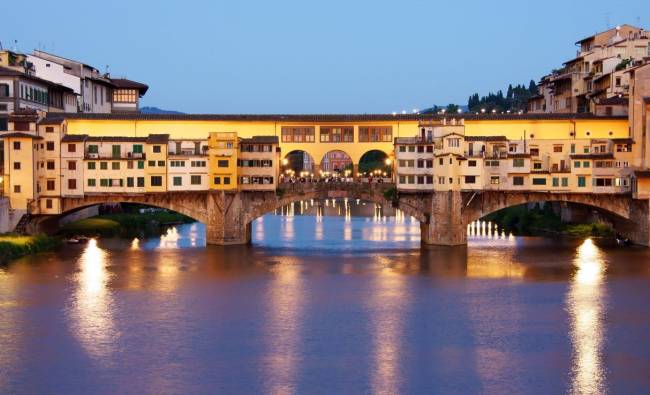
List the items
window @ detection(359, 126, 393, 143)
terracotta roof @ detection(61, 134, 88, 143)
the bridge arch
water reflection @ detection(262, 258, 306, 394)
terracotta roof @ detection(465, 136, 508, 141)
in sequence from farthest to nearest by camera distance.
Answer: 1. the bridge arch
2. window @ detection(359, 126, 393, 143)
3. terracotta roof @ detection(465, 136, 508, 141)
4. terracotta roof @ detection(61, 134, 88, 143)
5. water reflection @ detection(262, 258, 306, 394)

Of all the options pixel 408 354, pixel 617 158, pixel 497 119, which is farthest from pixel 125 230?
pixel 408 354

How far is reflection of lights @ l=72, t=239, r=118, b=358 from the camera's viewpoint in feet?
89.7

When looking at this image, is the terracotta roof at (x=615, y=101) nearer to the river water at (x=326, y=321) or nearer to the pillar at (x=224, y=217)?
the river water at (x=326, y=321)

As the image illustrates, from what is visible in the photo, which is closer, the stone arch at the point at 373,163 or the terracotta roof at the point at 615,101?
the terracotta roof at the point at 615,101

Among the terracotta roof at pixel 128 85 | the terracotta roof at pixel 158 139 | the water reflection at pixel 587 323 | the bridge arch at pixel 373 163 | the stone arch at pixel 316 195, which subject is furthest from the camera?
the bridge arch at pixel 373 163

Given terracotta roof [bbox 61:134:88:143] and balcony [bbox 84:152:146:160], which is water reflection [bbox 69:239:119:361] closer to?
balcony [bbox 84:152:146:160]

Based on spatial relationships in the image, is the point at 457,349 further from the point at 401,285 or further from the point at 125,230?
the point at 125,230

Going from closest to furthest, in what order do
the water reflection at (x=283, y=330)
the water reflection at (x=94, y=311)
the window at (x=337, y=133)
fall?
the water reflection at (x=283, y=330), the water reflection at (x=94, y=311), the window at (x=337, y=133)

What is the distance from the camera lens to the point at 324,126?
5459 cm

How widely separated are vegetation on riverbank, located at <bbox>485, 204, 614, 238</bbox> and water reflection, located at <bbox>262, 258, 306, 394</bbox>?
2267 cm

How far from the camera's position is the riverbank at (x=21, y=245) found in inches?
1699

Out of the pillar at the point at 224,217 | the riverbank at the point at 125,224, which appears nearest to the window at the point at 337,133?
the pillar at the point at 224,217

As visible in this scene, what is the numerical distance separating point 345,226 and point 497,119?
17695 mm

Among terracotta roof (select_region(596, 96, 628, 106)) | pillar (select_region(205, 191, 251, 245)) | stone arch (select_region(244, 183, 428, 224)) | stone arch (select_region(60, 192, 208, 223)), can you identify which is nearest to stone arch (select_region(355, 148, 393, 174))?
terracotta roof (select_region(596, 96, 628, 106))
